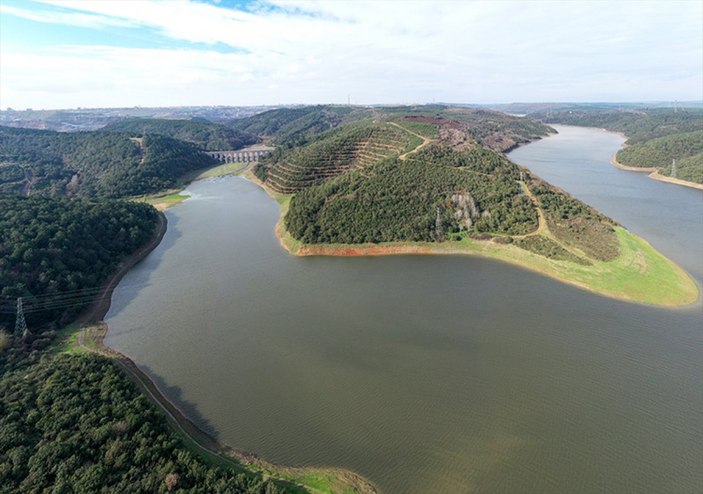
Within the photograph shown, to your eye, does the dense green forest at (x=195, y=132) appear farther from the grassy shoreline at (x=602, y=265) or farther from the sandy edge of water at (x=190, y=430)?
the sandy edge of water at (x=190, y=430)

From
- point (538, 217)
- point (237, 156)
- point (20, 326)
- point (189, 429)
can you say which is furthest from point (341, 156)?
point (237, 156)

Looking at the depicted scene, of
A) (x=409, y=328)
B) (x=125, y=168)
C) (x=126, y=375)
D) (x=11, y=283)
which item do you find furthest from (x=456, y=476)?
(x=125, y=168)

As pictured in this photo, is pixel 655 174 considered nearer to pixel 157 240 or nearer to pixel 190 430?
pixel 157 240

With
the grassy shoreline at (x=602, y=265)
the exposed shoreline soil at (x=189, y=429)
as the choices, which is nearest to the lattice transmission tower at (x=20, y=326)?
the exposed shoreline soil at (x=189, y=429)

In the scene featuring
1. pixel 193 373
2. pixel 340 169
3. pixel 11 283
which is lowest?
pixel 193 373

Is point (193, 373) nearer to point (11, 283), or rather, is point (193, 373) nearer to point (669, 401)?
point (11, 283)
